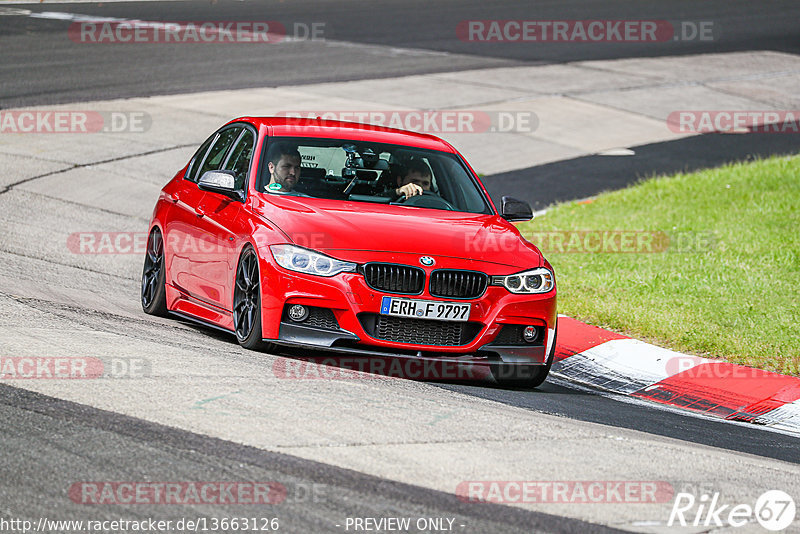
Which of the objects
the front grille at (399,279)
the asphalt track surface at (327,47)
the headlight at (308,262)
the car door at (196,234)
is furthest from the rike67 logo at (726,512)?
the asphalt track surface at (327,47)

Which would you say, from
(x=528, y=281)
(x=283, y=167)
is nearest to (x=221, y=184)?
(x=283, y=167)

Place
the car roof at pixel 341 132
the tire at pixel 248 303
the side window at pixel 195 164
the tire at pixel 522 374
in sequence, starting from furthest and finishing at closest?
the side window at pixel 195 164 → the car roof at pixel 341 132 → the tire at pixel 522 374 → the tire at pixel 248 303

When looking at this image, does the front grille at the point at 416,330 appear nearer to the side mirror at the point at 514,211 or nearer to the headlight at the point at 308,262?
the headlight at the point at 308,262

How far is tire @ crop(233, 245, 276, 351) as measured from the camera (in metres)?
8.06

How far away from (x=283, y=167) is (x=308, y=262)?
139 centimetres

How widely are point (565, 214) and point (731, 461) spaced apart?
8766mm

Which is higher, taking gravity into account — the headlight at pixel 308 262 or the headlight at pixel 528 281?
the headlight at pixel 308 262

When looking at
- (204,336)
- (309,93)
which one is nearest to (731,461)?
(204,336)

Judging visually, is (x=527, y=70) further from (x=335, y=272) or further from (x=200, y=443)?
(x=200, y=443)

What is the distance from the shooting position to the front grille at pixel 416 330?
25.9 feet

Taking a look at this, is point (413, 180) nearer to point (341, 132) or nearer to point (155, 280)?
point (341, 132)

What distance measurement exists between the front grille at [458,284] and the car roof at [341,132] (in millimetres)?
1926

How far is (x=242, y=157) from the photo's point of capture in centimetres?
945

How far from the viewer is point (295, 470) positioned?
547 cm
